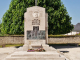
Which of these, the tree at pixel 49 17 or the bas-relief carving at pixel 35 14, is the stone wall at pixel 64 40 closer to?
the tree at pixel 49 17

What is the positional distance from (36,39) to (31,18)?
2.92 metres

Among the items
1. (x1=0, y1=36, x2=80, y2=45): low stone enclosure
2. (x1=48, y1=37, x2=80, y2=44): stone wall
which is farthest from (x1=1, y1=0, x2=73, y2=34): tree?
(x1=48, y1=37, x2=80, y2=44): stone wall

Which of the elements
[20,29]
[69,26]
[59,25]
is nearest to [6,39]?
[20,29]

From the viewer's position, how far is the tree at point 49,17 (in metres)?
24.2

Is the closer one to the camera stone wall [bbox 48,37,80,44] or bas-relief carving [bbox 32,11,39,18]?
bas-relief carving [bbox 32,11,39,18]

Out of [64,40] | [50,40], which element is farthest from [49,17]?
[64,40]

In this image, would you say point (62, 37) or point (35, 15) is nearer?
point (35, 15)

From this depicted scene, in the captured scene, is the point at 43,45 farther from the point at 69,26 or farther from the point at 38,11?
the point at 69,26

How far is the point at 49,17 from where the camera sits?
24094 millimetres

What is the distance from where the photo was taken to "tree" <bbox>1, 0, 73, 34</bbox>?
24.2 meters

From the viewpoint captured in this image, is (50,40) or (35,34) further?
(50,40)

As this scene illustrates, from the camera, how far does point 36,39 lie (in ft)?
50.5

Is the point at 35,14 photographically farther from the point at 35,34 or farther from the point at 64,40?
the point at 64,40

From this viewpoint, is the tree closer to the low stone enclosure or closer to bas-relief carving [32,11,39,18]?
the low stone enclosure
